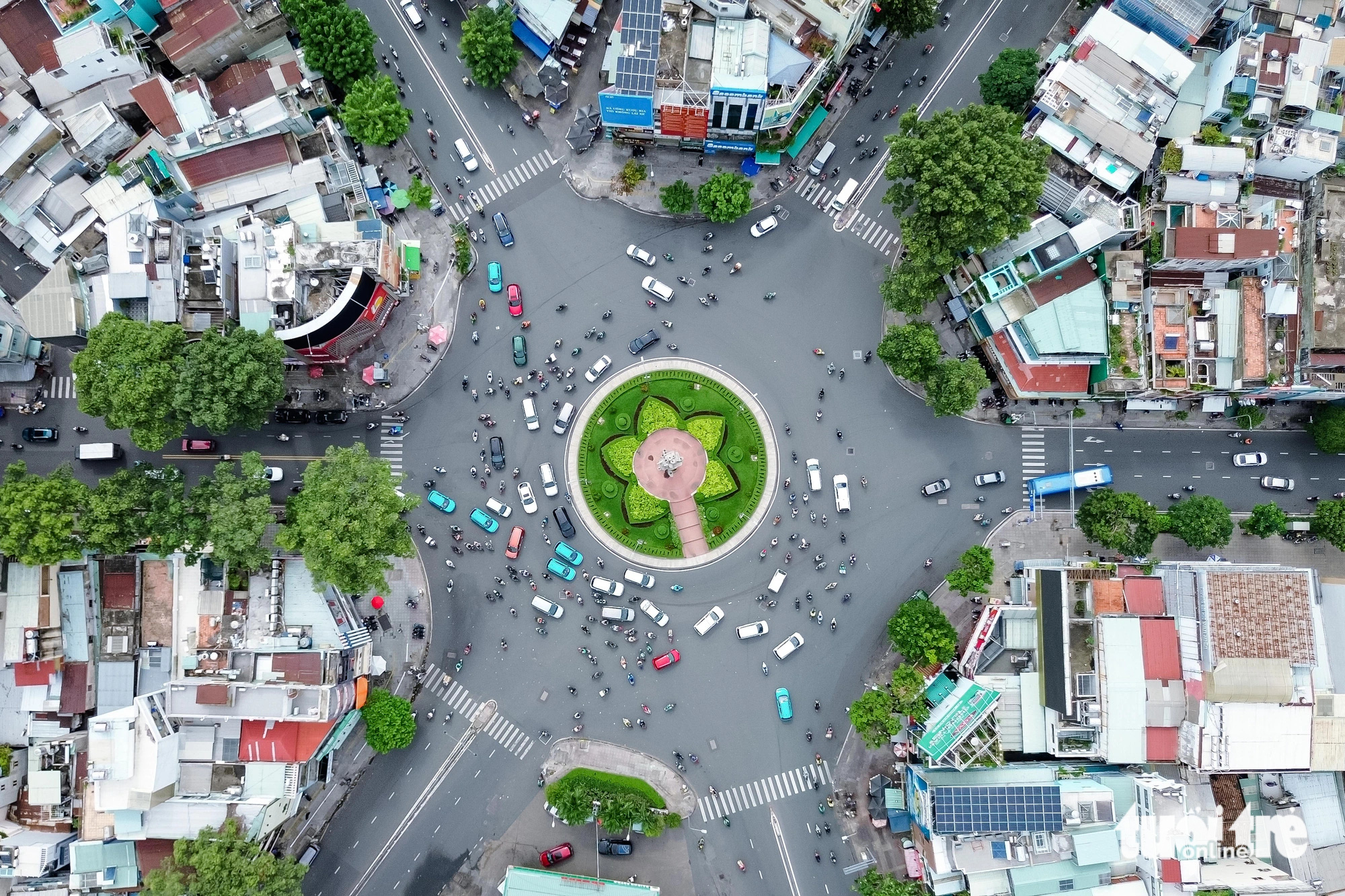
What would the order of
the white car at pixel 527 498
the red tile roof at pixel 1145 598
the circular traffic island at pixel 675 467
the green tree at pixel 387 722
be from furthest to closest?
1. the circular traffic island at pixel 675 467
2. the white car at pixel 527 498
3. the green tree at pixel 387 722
4. the red tile roof at pixel 1145 598

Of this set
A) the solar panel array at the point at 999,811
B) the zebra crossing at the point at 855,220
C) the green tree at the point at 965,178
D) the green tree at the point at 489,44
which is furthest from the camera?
the zebra crossing at the point at 855,220

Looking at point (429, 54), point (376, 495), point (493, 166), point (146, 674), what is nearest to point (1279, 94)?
point (493, 166)

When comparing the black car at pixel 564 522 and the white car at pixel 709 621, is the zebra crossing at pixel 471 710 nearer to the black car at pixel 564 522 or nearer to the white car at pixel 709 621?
the black car at pixel 564 522

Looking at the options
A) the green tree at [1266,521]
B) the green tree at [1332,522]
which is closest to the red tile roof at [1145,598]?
the green tree at [1266,521]

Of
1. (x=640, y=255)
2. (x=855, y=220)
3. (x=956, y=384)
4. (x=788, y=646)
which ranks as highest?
(x=855, y=220)

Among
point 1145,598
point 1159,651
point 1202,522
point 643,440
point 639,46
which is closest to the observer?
point 1159,651

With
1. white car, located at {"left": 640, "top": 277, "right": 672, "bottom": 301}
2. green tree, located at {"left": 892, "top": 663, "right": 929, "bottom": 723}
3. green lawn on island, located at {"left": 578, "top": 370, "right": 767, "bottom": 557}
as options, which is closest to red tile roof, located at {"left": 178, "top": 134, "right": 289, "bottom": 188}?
white car, located at {"left": 640, "top": 277, "right": 672, "bottom": 301}

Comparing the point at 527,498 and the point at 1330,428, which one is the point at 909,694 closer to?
the point at 527,498

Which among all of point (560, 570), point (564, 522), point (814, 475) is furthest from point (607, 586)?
point (814, 475)

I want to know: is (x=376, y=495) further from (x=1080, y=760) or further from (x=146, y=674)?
(x=1080, y=760)
